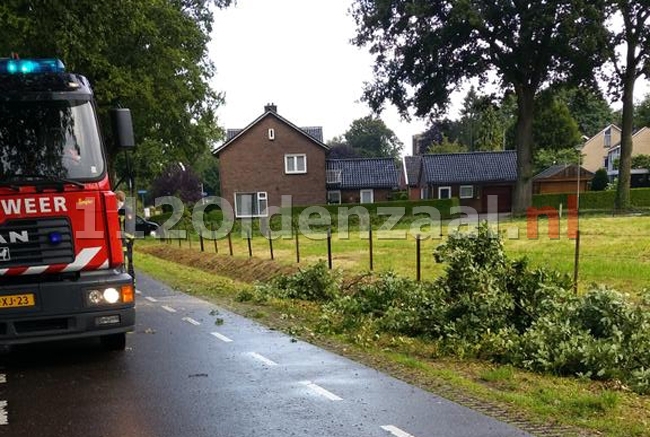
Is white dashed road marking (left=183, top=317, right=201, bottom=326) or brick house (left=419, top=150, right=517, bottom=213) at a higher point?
brick house (left=419, top=150, right=517, bottom=213)

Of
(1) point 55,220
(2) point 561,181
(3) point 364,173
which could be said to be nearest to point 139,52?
(1) point 55,220

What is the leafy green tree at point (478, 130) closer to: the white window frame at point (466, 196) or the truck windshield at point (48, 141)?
the white window frame at point (466, 196)

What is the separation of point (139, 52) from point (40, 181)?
69.8 feet

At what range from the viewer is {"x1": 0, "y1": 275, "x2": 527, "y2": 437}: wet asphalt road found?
17.2 ft

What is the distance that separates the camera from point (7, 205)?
6605 millimetres

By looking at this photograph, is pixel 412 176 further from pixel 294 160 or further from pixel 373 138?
pixel 373 138

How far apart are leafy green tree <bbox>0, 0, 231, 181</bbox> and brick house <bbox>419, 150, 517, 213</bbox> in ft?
76.4

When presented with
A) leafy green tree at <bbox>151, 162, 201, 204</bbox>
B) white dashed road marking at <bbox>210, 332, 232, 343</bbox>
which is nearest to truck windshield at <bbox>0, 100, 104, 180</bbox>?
white dashed road marking at <bbox>210, 332, 232, 343</bbox>

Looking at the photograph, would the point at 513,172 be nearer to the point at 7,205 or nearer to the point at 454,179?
the point at 454,179

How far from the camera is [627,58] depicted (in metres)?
37.3

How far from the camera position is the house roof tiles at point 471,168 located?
56.4 meters

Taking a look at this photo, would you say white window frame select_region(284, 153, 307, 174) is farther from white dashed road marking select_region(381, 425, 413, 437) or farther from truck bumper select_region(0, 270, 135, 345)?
white dashed road marking select_region(381, 425, 413, 437)

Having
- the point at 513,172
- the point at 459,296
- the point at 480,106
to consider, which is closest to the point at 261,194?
the point at 480,106

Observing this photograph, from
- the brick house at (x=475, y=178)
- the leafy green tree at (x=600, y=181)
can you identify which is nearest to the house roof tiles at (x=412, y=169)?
the brick house at (x=475, y=178)
